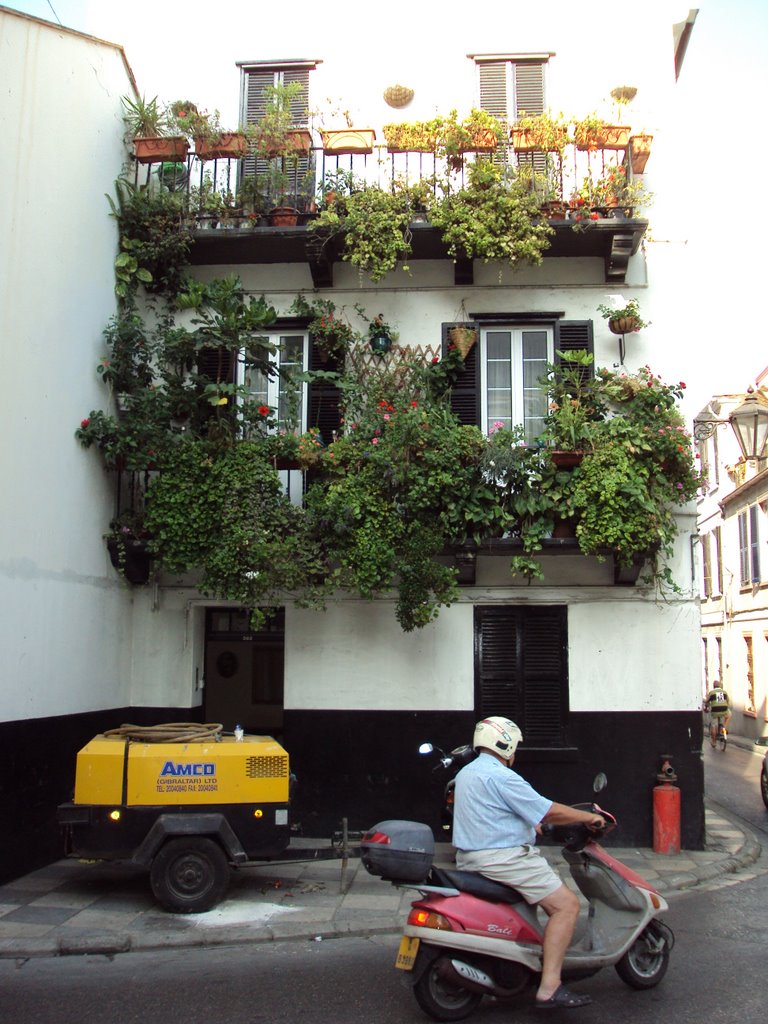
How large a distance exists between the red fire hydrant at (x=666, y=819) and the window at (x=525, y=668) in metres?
1.21

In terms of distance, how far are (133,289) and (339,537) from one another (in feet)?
13.3

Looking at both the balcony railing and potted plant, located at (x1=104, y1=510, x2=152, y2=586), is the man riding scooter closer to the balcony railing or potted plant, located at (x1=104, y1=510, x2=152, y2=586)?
potted plant, located at (x1=104, y1=510, x2=152, y2=586)

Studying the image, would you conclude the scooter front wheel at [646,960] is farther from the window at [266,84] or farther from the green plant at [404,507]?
the window at [266,84]

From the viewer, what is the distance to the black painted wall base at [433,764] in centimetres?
966

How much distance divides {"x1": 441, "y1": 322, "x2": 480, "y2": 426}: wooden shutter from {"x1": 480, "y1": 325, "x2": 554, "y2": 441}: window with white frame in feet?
0.37

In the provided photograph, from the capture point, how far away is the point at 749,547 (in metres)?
25.1

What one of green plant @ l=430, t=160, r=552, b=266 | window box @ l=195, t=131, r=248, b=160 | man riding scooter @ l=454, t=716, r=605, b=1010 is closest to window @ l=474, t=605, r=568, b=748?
green plant @ l=430, t=160, r=552, b=266

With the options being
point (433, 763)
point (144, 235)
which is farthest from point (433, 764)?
point (144, 235)

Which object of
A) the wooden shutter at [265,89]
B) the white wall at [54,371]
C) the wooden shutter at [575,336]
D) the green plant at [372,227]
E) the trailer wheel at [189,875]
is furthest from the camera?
the wooden shutter at [265,89]

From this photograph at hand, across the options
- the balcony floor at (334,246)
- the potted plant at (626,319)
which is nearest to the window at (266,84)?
the balcony floor at (334,246)

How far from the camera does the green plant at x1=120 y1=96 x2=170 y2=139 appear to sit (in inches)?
411

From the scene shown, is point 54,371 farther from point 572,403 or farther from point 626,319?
point 626,319

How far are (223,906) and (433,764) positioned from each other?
3187 mm

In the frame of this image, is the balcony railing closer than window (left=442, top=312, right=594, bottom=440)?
Yes
